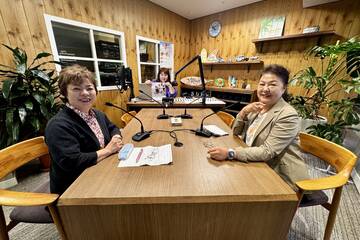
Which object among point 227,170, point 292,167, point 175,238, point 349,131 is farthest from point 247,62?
point 175,238

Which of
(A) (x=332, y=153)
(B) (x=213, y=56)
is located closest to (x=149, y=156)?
(A) (x=332, y=153)

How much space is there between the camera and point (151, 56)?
12.9 ft

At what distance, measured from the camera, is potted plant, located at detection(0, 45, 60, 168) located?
1554 millimetres

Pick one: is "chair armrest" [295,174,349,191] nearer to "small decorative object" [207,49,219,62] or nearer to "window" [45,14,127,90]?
"window" [45,14,127,90]

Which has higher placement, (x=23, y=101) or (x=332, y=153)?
(x=23, y=101)

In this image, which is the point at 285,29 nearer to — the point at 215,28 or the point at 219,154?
the point at 215,28

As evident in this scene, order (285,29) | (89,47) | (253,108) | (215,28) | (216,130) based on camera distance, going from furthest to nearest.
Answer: (215,28) → (285,29) → (89,47) → (216,130) → (253,108)

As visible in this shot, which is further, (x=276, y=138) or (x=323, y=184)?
(x=276, y=138)

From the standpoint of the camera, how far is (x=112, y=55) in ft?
10.0

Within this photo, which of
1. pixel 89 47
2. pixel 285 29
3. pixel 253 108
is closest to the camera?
pixel 253 108

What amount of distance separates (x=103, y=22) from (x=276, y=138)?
326cm

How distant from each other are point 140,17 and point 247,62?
2.58m

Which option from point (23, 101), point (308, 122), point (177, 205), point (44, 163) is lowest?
point (44, 163)

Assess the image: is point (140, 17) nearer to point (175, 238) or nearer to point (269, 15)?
point (269, 15)
